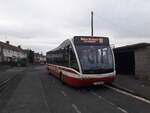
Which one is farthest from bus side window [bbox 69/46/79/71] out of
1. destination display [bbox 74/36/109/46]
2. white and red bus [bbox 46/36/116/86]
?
destination display [bbox 74/36/109/46]

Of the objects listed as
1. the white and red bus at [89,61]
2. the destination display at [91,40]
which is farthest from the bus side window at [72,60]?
the destination display at [91,40]

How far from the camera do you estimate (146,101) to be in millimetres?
7344

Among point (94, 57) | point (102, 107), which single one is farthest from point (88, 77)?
point (102, 107)

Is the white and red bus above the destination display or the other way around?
the other way around

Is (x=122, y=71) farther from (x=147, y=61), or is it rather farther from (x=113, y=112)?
(x=113, y=112)

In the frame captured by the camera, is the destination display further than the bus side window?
Yes

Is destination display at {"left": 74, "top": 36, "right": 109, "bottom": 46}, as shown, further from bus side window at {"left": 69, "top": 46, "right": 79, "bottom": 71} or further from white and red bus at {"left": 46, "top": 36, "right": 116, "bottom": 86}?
bus side window at {"left": 69, "top": 46, "right": 79, "bottom": 71}

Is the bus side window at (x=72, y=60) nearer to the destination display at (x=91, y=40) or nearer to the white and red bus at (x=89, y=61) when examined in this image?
the white and red bus at (x=89, y=61)

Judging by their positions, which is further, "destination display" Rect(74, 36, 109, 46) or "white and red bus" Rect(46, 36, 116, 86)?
"destination display" Rect(74, 36, 109, 46)

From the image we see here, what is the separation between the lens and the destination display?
10328 millimetres

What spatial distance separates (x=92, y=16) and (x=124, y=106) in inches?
734

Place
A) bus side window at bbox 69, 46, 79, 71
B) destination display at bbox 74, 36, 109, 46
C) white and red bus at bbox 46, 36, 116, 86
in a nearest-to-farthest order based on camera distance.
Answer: white and red bus at bbox 46, 36, 116, 86 < bus side window at bbox 69, 46, 79, 71 < destination display at bbox 74, 36, 109, 46

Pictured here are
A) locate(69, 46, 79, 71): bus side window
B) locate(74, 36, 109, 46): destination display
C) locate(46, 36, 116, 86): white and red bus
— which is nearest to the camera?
locate(46, 36, 116, 86): white and red bus

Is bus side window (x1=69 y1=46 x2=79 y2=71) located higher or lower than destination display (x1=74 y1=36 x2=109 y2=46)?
lower
